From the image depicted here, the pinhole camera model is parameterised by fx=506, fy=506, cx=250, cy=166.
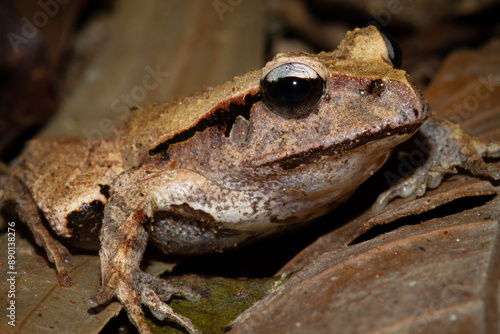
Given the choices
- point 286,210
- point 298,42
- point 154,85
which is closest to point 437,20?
point 298,42

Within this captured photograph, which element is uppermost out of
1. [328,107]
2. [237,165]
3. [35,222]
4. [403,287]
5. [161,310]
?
[328,107]

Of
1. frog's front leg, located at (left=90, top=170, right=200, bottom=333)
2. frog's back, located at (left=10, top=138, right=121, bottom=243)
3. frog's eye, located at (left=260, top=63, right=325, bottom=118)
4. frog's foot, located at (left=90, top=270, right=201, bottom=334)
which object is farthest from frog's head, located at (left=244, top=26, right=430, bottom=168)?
frog's back, located at (left=10, top=138, right=121, bottom=243)

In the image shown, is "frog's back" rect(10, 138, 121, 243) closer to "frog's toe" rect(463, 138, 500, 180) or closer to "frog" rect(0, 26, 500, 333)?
"frog" rect(0, 26, 500, 333)

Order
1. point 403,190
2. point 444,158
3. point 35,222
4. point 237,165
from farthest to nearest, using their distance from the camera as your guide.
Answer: point 35,222 < point 444,158 < point 403,190 < point 237,165

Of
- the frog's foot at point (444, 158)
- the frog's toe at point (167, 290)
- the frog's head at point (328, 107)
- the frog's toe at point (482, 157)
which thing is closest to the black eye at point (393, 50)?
the frog's head at point (328, 107)

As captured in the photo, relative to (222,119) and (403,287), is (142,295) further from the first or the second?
(403,287)

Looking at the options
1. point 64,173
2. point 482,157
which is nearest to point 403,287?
point 482,157
